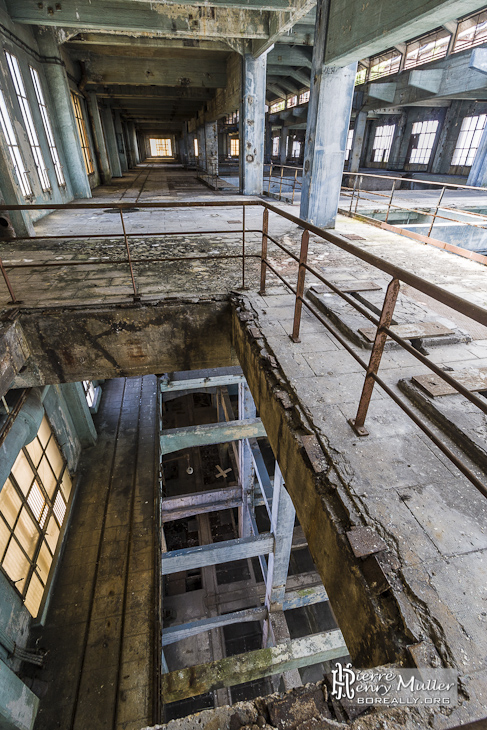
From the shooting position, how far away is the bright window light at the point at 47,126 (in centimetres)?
907

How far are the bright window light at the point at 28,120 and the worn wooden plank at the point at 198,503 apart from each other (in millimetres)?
8440

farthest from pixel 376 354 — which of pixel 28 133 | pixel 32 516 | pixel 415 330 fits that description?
pixel 28 133

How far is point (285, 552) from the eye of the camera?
593 centimetres

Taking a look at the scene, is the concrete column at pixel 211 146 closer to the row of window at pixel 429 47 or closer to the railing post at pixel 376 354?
the row of window at pixel 429 47

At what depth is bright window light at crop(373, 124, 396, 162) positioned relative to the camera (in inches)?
923

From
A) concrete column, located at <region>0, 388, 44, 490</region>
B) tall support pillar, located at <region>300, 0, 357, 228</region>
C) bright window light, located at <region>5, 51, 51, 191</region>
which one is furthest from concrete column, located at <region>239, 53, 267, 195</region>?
concrete column, located at <region>0, 388, 44, 490</region>

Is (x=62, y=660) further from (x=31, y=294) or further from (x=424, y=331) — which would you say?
(x=424, y=331)

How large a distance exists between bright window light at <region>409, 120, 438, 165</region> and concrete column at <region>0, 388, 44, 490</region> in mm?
25353

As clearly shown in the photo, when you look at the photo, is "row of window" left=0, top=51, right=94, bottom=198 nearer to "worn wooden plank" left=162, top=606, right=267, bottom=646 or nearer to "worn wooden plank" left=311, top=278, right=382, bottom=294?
"worn wooden plank" left=311, top=278, right=382, bottom=294

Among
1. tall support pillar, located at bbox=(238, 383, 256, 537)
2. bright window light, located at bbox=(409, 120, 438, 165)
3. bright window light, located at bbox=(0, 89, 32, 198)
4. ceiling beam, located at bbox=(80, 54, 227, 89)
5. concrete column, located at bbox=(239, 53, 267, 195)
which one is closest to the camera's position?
bright window light, located at bbox=(0, 89, 32, 198)

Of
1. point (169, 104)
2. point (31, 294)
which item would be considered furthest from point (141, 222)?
point (169, 104)

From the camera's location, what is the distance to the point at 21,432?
4.09m

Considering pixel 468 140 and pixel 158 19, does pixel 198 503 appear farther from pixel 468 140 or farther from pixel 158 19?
pixel 468 140

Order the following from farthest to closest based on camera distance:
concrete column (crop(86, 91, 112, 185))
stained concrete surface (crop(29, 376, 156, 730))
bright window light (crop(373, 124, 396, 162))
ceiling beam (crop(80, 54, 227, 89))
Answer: bright window light (crop(373, 124, 396, 162)), concrete column (crop(86, 91, 112, 185)), ceiling beam (crop(80, 54, 227, 89)), stained concrete surface (crop(29, 376, 156, 730))
